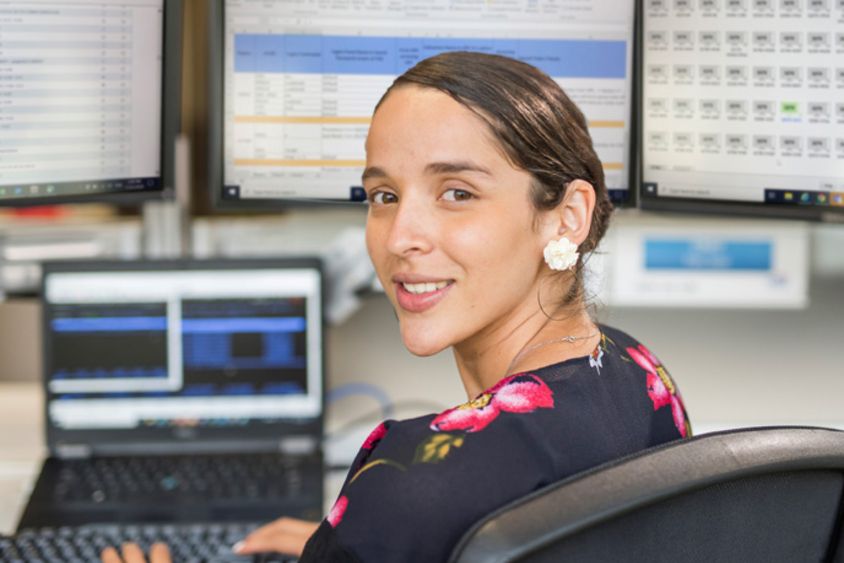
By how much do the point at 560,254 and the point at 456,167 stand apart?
0.13m

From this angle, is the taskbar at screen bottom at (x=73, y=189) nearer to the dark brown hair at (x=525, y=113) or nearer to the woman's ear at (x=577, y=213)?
the dark brown hair at (x=525, y=113)

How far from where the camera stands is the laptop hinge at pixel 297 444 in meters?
1.58

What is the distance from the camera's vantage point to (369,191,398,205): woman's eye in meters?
1.02

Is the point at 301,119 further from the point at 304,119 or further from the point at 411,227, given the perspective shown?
the point at 411,227

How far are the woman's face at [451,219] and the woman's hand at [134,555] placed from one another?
0.37 meters

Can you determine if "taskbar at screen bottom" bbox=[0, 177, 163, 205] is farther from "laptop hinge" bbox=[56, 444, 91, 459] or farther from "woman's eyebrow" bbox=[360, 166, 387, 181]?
"woman's eyebrow" bbox=[360, 166, 387, 181]

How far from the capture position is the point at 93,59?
4.42 ft

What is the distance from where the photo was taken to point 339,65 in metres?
1.41

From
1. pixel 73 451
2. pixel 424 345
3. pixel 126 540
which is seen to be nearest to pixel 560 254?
pixel 424 345

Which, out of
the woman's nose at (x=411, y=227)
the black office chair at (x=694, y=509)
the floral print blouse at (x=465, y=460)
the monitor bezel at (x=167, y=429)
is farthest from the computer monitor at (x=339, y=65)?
the black office chair at (x=694, y=509)

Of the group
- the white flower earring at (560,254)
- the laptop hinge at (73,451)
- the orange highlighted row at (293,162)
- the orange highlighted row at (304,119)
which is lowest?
the laptop hinge at (73,451)

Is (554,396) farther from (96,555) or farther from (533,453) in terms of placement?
(96,555)

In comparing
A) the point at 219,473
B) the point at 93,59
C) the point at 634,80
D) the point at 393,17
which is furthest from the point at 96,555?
the point at 634,80

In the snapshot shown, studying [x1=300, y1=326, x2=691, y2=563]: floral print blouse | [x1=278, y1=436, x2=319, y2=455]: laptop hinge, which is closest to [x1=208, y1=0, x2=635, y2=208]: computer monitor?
[x1=278, y1=436, x2=319, y2=455]: laptop hinge
